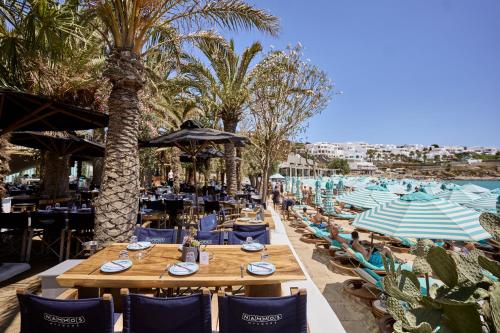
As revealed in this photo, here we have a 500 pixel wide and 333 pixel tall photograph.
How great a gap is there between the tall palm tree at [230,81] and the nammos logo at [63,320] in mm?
10168

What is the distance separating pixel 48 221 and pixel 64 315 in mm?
4528

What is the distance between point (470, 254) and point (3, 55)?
8393 mm

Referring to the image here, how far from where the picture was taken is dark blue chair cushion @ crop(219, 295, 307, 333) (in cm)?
197

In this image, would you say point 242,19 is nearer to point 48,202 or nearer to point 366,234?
point 48,202

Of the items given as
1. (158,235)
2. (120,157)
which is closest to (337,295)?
(158,235)

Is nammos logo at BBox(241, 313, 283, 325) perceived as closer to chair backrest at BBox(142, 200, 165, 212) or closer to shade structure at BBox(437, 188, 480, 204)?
chair backrest at BBox(142, 200, 165, 212)

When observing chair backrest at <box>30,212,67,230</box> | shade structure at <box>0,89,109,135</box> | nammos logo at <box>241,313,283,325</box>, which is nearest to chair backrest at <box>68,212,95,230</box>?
chair backrest at <box>30,212,67,230</box>

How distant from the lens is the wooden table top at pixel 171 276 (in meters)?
2.62

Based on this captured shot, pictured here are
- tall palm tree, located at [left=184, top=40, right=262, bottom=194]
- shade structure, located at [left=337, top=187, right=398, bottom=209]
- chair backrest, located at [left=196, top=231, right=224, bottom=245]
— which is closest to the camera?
chair backrest, located at [left=196, top=231, right=224, bottom=245]

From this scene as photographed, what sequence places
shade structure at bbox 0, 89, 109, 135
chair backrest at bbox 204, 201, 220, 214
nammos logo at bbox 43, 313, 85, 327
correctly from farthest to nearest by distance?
chair backrest at bbox 204, 201, 220, 214, shade structure at bbox 0, 89, 109, 135, nammos logo at bbox 43, 313, 85, 327

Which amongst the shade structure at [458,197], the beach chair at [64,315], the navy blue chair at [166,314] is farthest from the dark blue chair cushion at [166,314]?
the shade structure at [458,197]

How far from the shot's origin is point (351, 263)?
6383 millimetres

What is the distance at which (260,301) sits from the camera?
6.47 ft

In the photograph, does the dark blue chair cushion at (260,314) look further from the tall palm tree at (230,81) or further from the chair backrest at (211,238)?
the tall palm tree at (230,81)
